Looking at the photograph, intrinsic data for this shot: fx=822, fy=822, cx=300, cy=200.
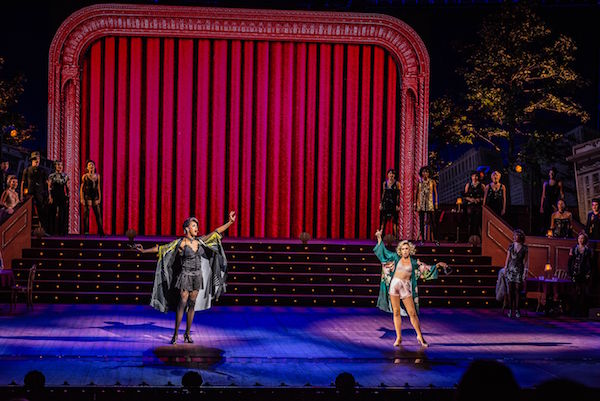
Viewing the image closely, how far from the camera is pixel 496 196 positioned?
15.6 m

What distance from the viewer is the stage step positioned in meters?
13.8

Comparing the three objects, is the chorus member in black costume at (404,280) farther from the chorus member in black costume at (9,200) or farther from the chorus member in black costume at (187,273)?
the chorus member in black costume at (9,200)

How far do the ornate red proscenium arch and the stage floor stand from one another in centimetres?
569

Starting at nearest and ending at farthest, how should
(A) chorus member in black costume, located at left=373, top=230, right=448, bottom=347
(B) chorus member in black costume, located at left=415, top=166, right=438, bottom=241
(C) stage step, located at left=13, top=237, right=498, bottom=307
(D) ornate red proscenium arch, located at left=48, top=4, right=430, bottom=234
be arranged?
(A) chorus member in black costume, located at left=373, top=230, right=448, bottom=347
(C) stage step, located at left=13, top=237, right=498, bottom=307
(B) chorus member in black costume, located at left=415, top=166, right=438, bottom=241
(D) ornate red proscenium arch, located at left=48, top=4, right=430, bottom=234

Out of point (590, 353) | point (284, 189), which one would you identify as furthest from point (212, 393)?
point (284, 189)

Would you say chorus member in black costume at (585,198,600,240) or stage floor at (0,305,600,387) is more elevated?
chorus member in black costume at (585,198,600,240)

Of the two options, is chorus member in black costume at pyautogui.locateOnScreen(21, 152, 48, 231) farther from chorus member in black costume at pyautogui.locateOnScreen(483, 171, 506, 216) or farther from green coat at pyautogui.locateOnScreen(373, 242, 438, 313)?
chorus member in black costume at pyautogui.locateOnScreen(483, 171, 506, 216)

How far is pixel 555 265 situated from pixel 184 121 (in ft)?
28.3

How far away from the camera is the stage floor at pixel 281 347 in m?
8.05

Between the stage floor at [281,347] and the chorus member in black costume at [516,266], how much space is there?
41 cm

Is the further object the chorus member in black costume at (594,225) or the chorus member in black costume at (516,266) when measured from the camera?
the chorus member in black costume at (594,225)

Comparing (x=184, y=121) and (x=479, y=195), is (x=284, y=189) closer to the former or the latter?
(x=184, y=121)

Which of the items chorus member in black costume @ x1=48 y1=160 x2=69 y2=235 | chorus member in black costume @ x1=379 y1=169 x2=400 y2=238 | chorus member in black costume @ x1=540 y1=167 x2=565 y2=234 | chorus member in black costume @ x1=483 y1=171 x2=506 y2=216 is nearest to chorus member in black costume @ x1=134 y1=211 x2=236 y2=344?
chorus member in black costume @ x1=48 y1=160 x2=69 y2=235

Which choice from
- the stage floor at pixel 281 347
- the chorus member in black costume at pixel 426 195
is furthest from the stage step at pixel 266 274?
the chorus member in black costume at pixel 426 195
